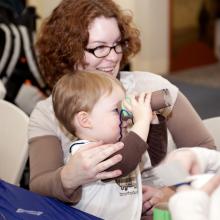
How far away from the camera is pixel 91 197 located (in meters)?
1.38

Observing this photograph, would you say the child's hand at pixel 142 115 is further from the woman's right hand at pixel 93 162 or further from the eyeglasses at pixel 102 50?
the eyeglasses at pixel 102 50

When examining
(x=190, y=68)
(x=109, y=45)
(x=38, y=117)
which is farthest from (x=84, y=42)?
(x=190, y=68)

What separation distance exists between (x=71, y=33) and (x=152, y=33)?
3748mm

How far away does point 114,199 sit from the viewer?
1.39 metres

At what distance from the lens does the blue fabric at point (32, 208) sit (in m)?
1.20

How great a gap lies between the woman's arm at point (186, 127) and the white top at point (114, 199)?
1.03ft

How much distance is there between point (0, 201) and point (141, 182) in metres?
0.37

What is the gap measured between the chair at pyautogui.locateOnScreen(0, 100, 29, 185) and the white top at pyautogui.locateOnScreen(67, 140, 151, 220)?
47cm

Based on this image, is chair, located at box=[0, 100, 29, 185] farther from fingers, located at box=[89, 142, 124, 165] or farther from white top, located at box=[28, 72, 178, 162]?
fingers, located at box=[89, 142, 124, 165]

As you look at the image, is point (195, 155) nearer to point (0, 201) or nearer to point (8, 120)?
point (0, 201)

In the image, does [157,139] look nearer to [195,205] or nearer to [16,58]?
[195,205]

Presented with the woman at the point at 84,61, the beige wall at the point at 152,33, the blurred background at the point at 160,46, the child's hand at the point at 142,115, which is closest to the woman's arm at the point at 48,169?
the woman at the point at 84,61

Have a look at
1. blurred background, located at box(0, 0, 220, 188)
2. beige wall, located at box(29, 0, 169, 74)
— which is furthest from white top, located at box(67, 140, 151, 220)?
beige wall, located at box(29, 0, 169, 74)

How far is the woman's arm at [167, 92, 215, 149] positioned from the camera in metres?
1.65
